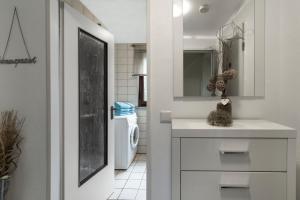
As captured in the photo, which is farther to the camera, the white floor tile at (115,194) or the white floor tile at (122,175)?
the white floor tile at (122,175)

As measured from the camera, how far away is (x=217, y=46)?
5.67 ft

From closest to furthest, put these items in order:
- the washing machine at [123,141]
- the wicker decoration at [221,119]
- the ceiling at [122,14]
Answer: the wicker decoration at [221,119] < the ceiling at [122,14] < the washing machine at [123,141]

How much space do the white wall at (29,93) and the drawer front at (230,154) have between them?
37.7 inches

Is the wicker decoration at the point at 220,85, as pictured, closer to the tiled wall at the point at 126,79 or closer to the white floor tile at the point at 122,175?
the white floor tile at the point at 122,175

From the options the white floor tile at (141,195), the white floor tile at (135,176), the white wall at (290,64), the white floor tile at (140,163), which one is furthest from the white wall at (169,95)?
the white floor tile at (140,163)

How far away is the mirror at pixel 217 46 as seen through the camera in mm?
1693

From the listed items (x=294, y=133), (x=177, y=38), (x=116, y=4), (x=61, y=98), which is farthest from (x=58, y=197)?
(x=116, y=4)

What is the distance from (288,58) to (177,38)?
29.0 inches

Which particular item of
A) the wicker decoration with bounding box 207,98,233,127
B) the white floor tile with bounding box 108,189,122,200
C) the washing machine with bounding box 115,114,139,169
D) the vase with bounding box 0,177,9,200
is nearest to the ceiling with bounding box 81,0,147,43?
the washing machine with bounding box 115,114,139,169

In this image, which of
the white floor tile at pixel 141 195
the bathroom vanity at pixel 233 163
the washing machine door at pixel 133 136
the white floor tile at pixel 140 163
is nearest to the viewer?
the bathroom vanity at pixel 233 163

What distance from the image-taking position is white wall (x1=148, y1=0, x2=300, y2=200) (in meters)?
1.68

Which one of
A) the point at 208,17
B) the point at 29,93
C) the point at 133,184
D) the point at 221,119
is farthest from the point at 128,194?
the point at 208,17

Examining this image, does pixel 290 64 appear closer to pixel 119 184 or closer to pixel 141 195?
pixel 141 195

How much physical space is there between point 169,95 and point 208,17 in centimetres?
62
